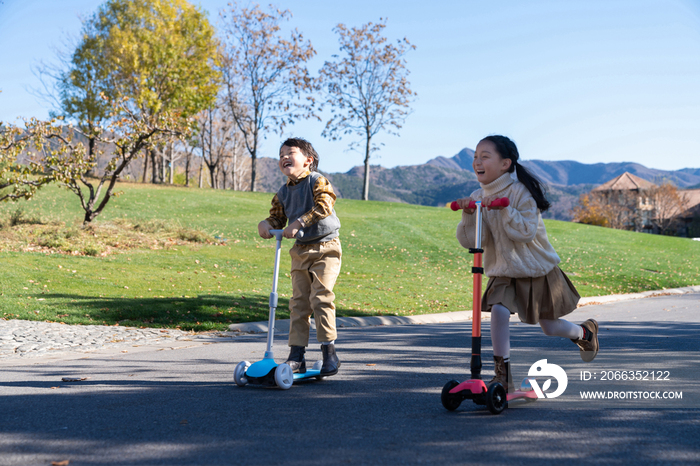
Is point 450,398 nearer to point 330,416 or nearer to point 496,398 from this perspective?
point 496,398

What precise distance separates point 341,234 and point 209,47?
24048 millimetres

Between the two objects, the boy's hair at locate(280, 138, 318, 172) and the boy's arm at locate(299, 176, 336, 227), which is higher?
the boy's hair at locate(280, 138, 318, 172)

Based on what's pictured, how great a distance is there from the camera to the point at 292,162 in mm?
4898

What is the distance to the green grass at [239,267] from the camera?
1002 centimetres

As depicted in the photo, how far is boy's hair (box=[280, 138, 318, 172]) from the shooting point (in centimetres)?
498

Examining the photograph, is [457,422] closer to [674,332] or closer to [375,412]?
[375,412]

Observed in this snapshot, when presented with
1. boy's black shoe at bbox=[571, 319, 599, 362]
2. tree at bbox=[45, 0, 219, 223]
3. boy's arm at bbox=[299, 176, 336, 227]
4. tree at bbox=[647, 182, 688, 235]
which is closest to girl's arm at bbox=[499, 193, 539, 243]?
boy's black shoe at bbox=[571, 319, 599, 362]

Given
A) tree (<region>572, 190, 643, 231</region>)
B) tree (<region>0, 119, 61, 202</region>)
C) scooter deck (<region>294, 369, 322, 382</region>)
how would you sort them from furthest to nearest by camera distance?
tree (<region>572, 190, 643, 231</region>) → tree (<region>0, 119, 61, 202</region>) → scooter deck (<region>294, 369, 322, 382</region>)

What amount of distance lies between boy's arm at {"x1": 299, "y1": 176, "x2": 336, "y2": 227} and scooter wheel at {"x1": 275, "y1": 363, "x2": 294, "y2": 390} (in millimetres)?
1107

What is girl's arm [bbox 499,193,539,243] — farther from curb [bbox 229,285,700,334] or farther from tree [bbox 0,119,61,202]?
tree [bbox 0,119,61,202]

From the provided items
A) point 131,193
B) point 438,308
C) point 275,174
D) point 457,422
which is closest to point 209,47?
point 131,193

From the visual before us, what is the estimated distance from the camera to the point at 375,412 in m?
3.84

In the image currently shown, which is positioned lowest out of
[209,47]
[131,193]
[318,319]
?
[318,319]

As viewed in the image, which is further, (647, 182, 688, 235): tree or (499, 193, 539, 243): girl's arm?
(647, 182, 688, 235): tree
